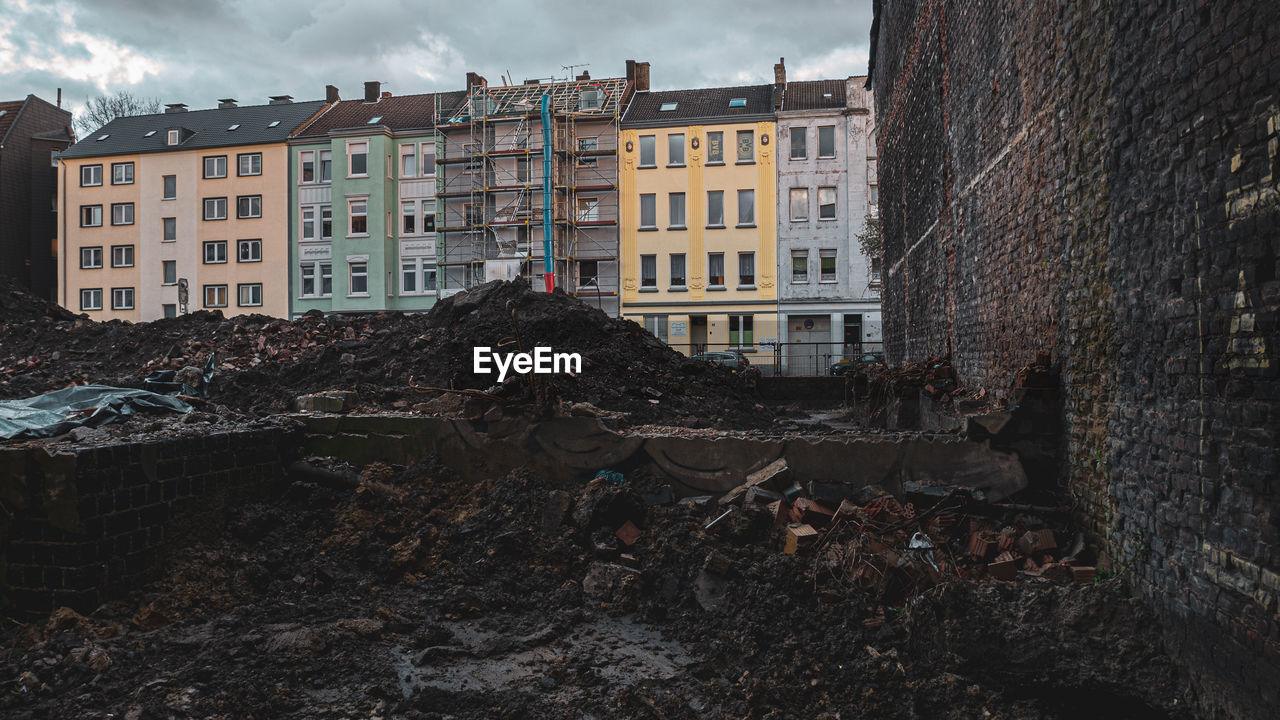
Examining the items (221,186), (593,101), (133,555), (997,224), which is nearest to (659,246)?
(593,101)

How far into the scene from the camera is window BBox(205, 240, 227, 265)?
3984cm

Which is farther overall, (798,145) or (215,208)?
(215,208)

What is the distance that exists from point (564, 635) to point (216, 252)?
4048cm

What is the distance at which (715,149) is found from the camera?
36125 millimetres

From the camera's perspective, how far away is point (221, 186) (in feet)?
131

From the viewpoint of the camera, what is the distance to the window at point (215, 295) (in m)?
39.7

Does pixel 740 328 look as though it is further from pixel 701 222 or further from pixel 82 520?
pixel 82 520

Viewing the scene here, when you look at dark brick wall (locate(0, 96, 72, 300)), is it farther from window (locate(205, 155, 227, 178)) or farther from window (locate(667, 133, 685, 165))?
window (locate(667, 133, 685, 165))

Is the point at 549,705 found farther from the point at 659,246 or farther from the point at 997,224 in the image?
→ the point at 659,246

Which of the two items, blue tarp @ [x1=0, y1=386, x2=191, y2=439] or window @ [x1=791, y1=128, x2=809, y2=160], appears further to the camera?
window @ [x1=791, y1=128, x2=809, y2=160]

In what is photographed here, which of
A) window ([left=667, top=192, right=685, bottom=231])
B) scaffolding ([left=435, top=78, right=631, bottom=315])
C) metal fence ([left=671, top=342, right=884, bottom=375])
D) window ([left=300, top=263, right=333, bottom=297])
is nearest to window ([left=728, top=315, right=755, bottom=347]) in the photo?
metal fence ([left=671, top=342, right=884, bottom=375])

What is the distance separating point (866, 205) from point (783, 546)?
3092cm

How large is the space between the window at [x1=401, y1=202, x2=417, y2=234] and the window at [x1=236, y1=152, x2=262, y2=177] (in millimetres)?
7439

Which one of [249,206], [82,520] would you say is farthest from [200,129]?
[82,520]
